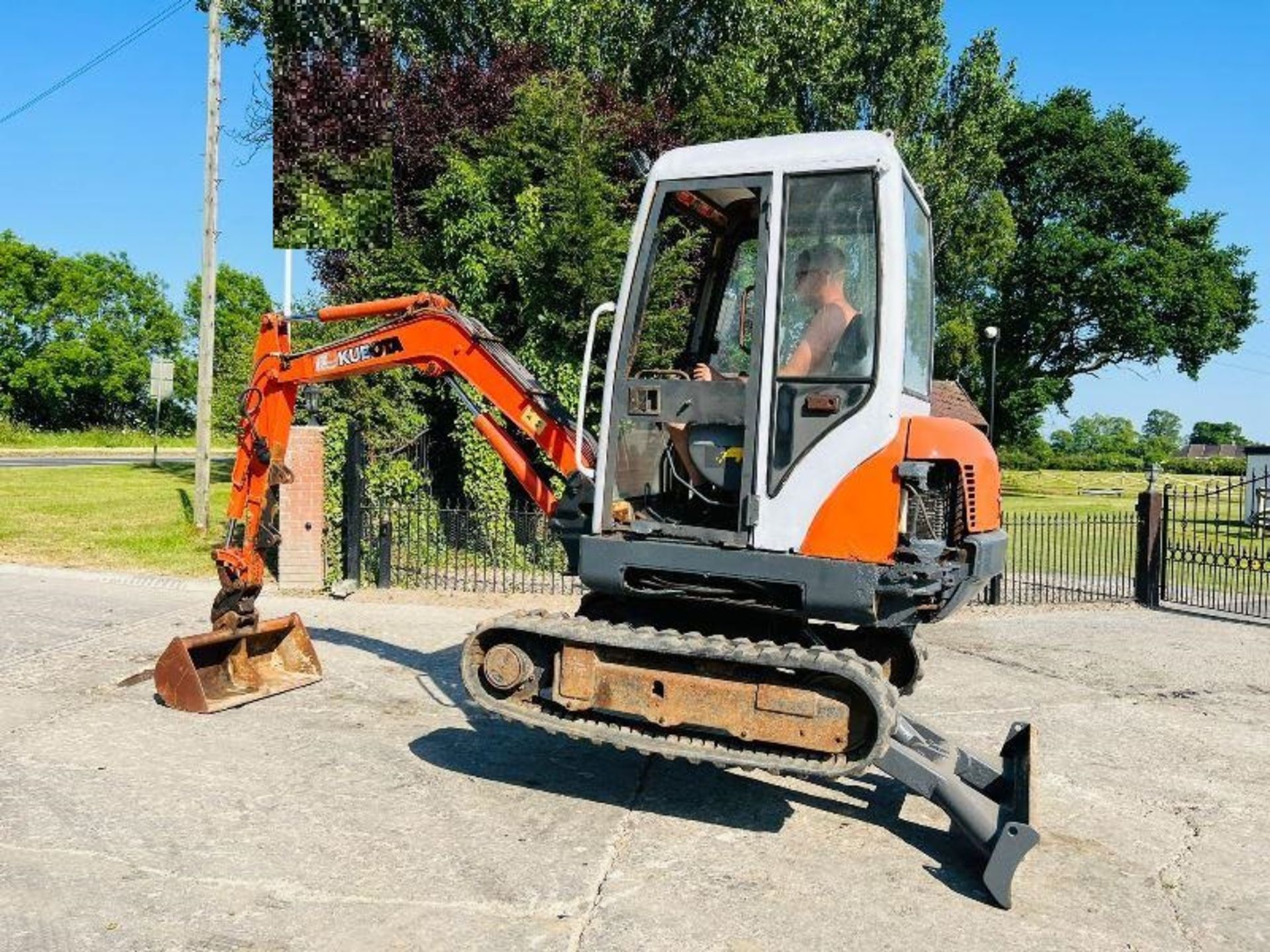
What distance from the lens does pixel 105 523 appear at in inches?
651

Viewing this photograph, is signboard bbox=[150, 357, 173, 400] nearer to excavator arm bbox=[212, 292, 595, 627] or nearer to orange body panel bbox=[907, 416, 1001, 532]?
excavator arm bbox=[212, 292, 595, 627]

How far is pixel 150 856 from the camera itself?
4.50 metres

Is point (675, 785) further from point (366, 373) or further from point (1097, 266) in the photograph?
point (1097, 266)

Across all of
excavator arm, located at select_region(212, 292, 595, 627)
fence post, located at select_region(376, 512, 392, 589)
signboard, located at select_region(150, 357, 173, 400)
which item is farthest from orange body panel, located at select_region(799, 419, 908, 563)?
signboard, located at select_region(150, 357, 173, 400)

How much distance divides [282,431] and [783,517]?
3.99 m

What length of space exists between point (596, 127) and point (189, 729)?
10.9m

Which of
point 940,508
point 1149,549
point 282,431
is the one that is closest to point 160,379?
point 282,431

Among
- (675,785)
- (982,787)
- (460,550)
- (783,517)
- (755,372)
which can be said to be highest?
(755,372)

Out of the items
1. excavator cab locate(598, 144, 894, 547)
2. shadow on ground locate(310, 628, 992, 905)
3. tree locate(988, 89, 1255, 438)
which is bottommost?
shadow on ground locate(310, 628, 992, 905)

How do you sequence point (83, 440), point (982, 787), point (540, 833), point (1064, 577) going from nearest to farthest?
1. point (540, 833)
2. point (982, 787)
3. point (1064, 577)
4. point (83, 440)

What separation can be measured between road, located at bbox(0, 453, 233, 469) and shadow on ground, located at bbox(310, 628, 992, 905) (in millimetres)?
27722

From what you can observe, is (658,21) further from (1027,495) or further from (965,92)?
(1027,495)

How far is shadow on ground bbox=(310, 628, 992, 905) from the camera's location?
16.9 feet

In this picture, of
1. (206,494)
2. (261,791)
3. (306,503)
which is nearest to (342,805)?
(261,791)
